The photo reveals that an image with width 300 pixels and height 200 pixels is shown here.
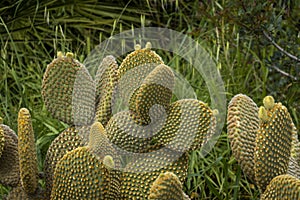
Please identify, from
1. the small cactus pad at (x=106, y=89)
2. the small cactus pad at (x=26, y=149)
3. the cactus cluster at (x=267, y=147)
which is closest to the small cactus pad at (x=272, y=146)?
the cactus cluster at (x=267, y=147)

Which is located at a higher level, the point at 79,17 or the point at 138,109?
the point at 138,109

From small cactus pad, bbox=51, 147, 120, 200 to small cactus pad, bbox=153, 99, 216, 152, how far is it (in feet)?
0.41

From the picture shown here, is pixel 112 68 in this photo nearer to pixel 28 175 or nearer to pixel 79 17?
pixel 28 175

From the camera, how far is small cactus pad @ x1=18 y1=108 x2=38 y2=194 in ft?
3.42

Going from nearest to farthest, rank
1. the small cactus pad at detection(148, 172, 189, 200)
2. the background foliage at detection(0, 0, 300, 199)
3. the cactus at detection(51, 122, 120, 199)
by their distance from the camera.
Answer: the small cactus pad at detection(148, 172, 189, 200) → the cactus at detection(51, 122, 120, 199) → the background foliage at detection(0, 0, 300, 199)

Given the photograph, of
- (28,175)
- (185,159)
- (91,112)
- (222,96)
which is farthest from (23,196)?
(222,96)

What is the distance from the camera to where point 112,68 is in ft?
3.77

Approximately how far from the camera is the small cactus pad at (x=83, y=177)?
95cm

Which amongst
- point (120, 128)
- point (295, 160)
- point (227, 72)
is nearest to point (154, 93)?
point (120, 128)

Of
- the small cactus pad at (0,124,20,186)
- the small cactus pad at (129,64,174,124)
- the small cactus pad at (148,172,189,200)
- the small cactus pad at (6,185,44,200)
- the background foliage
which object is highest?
the small cactus pad at (129,64,174,124)

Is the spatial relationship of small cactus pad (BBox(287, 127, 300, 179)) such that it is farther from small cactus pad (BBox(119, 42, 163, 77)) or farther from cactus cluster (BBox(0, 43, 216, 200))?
small cactus pad (BBox(119, 42, 163, 77))

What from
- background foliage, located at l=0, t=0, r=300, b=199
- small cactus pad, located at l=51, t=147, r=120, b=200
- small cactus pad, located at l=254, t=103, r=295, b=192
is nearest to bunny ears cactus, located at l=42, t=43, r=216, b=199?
small cactus pad, located at l=51, t=147, r=120, b=200

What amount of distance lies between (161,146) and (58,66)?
27 cm

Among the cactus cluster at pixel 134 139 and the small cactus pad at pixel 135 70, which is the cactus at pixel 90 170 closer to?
the cactus cluster at pixel 134 139
